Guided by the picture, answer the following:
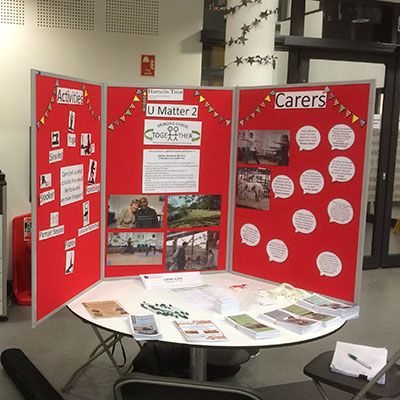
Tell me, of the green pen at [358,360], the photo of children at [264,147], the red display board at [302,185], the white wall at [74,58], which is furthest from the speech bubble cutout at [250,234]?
the white wall at [74,58]

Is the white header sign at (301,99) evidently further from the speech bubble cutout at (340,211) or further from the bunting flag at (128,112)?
the bunting flag at (128,112)

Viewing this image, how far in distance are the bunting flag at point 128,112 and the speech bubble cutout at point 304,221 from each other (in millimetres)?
981

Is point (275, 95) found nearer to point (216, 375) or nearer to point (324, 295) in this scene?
point (324, 295)

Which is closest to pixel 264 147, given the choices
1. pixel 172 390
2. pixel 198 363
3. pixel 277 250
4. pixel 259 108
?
pixel 259 108

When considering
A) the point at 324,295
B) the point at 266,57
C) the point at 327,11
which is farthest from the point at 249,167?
the point at 327,11

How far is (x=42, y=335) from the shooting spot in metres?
4.09

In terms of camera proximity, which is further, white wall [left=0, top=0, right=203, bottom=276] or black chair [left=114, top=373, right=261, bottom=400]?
white wall [left=0, top=0, right=203, bottom=276]

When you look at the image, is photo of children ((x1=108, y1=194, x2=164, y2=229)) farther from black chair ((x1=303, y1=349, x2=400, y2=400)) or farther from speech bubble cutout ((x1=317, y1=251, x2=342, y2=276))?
black chair ((x1=303, y1=349, x2=400, y2=400))

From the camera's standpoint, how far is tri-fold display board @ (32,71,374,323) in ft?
8.23

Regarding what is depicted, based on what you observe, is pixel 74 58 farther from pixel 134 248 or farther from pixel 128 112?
pixel 134 248

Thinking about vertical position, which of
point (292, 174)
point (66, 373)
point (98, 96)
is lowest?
point (66, 373)

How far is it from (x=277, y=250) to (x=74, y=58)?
2831 mm

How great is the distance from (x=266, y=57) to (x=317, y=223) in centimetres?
241

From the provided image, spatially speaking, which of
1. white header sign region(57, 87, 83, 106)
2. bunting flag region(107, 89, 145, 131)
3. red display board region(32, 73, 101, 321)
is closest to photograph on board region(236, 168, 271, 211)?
bunting flag region(107, 89, 145, 131)
